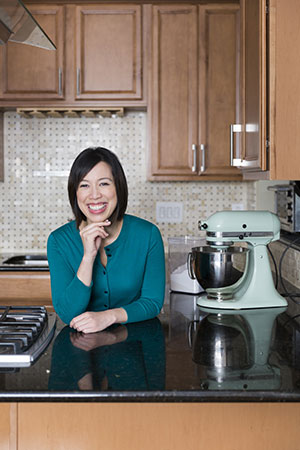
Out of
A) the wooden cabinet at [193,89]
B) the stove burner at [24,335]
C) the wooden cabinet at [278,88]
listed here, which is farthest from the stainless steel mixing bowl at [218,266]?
the wooden cabinet at [193,89]

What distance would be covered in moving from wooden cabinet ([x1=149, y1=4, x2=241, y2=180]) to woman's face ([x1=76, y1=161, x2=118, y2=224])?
1.63 meters

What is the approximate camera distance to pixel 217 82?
3359 mm

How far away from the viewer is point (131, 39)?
335 cm

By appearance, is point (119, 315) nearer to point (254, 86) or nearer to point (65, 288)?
point (65, 288)

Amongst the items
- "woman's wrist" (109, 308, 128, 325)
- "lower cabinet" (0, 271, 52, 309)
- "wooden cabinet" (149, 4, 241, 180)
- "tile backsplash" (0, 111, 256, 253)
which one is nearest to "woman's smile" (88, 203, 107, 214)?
"woman's wrist" (109, 308, 128, 325)

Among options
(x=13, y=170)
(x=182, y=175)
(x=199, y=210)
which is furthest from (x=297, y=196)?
(x=13, y=170)

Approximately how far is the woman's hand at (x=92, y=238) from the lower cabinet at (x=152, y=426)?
1.80 feet

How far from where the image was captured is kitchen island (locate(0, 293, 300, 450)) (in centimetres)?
110

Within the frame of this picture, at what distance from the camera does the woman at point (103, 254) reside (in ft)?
5.54

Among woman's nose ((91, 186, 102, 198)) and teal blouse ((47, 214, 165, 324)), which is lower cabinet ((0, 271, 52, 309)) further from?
woman's nose ((91, 186, 102, 198))

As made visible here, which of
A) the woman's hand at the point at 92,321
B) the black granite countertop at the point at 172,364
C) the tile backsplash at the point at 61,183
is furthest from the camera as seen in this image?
the tile backsplash at the point at 61,183

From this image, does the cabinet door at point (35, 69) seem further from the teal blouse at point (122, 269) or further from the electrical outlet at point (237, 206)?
the teal blouse at point (122, 269)

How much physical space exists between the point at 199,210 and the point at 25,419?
2.66 metres

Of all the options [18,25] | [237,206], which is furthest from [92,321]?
[237,206]
